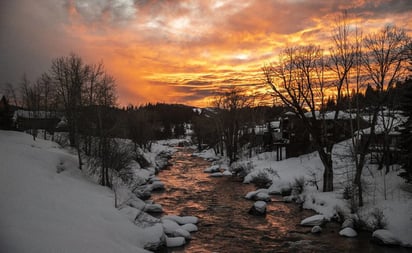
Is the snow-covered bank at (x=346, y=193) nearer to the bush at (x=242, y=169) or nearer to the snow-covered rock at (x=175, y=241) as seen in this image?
the bush at (x=242, y=169)

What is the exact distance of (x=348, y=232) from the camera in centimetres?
1593

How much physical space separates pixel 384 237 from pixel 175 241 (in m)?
10.00

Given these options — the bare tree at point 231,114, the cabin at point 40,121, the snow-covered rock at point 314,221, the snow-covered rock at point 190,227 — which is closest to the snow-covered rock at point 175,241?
the snow-covered rock at point 190,227

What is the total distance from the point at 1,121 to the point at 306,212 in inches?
1365

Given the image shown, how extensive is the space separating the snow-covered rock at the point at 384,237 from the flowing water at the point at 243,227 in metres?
0.39

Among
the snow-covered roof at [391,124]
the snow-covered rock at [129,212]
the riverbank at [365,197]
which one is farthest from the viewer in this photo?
the snow-covered roof at [391,124]

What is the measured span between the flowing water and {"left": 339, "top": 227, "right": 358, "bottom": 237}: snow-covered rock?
0.30m

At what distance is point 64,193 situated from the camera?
16.1m

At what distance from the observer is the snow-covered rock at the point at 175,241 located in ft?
48.6

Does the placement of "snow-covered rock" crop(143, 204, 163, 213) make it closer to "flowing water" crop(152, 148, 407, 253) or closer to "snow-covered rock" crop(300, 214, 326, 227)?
"flowing water" crop(152, 148, 407, 253)

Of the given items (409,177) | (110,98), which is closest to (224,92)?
(110,98)

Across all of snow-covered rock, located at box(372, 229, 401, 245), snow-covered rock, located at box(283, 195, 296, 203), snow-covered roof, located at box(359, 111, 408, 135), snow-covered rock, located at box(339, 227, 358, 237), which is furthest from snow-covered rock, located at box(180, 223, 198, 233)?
snow-covered roof, located at box(359, 111, 408, 135)

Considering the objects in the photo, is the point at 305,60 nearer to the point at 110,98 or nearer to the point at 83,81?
the point at 110,98

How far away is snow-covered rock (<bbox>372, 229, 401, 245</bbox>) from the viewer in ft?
47.1
